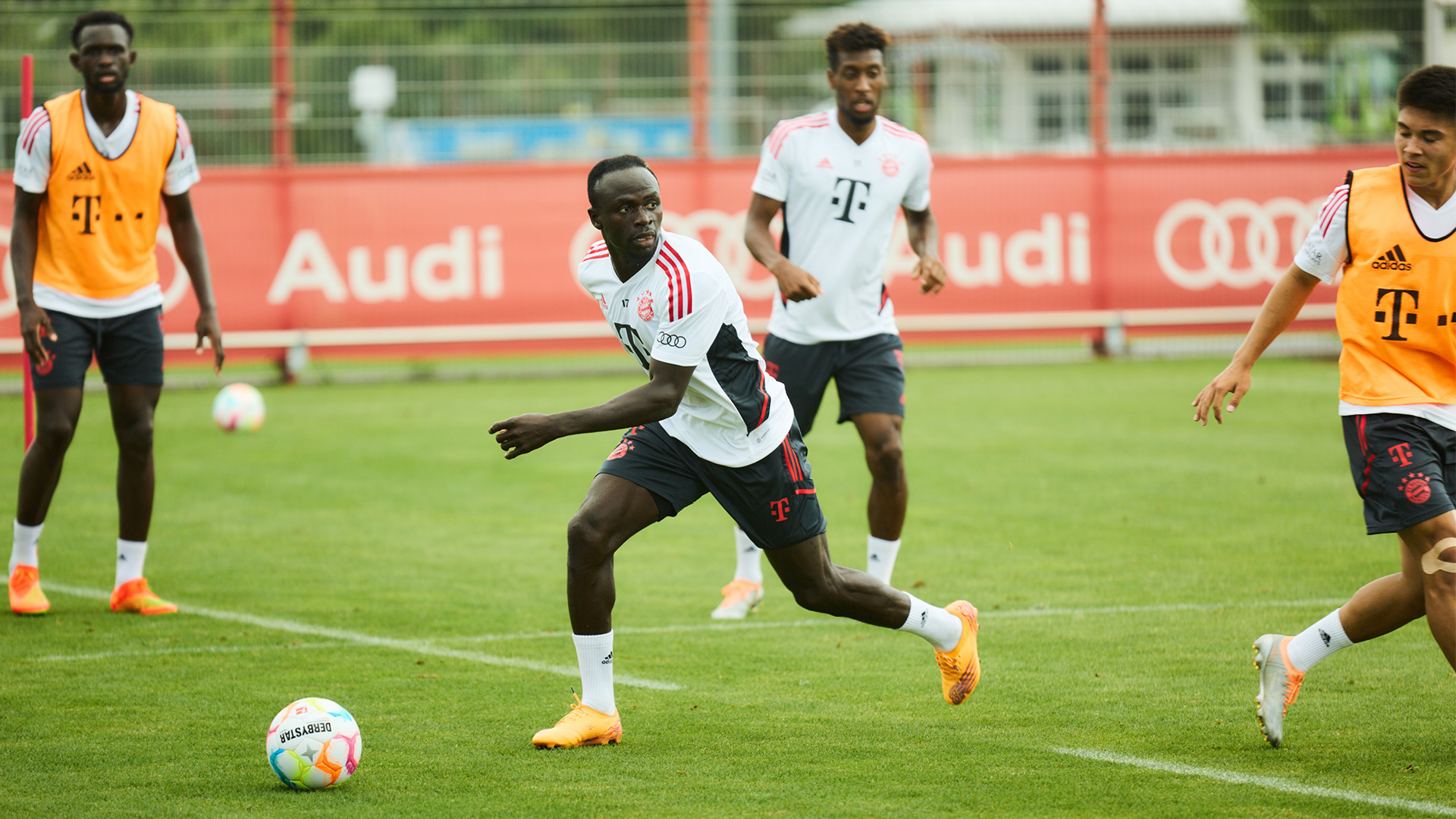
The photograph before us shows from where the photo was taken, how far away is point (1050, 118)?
18.1 metres

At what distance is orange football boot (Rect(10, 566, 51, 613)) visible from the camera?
7.18m

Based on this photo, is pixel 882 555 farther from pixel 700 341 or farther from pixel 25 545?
pixel 25 545

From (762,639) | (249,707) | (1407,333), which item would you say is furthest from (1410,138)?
(249,707)

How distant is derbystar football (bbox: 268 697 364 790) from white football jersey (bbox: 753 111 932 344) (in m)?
3.25

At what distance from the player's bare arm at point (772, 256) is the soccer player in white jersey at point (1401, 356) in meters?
1.97

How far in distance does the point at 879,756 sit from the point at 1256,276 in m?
13.8

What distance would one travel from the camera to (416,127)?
1744 centimetres

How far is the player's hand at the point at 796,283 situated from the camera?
658cm

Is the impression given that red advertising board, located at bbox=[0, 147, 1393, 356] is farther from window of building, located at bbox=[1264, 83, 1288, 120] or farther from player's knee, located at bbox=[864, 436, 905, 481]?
player's knee, located at bbox=[864, 436, 905, 481]

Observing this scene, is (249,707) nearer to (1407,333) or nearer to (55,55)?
(1407,333)

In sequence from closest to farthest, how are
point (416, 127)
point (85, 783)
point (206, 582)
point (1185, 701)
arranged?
point (85, 783) → point (1185, 701) → point (206, 582) → point (416, 127)

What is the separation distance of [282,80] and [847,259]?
37.5ft

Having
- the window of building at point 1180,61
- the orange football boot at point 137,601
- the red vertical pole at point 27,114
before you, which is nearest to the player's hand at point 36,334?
the orange football boot at point 137,601

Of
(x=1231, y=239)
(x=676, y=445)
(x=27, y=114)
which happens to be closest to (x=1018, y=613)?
(x=676, y=445)
